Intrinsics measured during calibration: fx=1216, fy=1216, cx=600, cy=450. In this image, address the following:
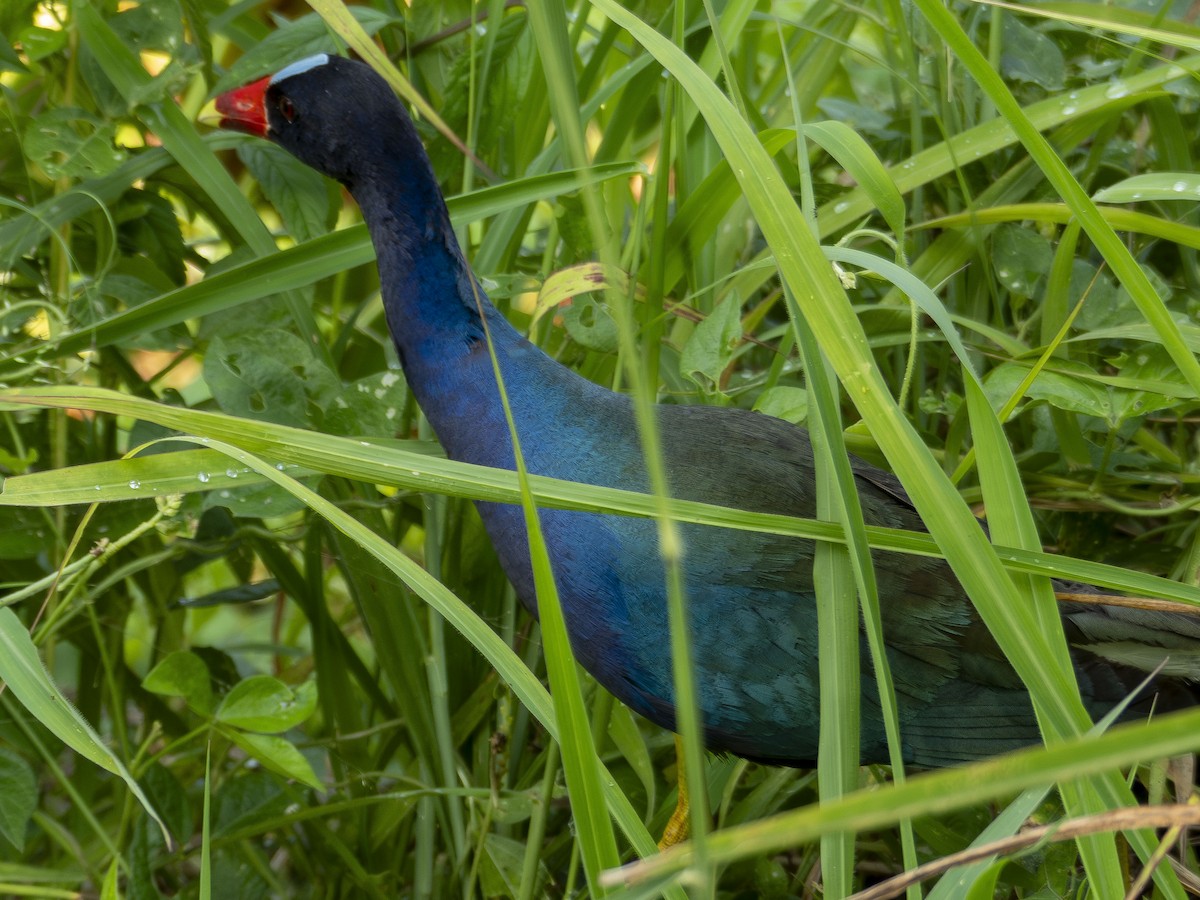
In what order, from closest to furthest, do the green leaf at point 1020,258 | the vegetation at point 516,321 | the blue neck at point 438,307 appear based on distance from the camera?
the vegetation at point 516,321 < the blue neck at point 438,307 < the green leaf at point 1020,258

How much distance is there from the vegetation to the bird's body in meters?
0.06

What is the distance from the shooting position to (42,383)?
1.35 meters

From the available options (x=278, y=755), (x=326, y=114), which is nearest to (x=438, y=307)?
(x=326, y=114)

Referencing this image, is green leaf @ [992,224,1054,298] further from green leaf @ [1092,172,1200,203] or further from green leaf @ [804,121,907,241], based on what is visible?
green leaf @ [804,121,907,241]

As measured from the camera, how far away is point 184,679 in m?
1.15

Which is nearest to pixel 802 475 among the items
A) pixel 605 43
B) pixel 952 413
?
pixel 952 413

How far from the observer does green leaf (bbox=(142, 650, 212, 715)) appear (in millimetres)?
1133

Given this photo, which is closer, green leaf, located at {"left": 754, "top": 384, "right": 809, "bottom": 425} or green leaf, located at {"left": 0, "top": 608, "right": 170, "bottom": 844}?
green leaf, located at {"left": 0, "top": 608, "right": 170, "bottom": 844}

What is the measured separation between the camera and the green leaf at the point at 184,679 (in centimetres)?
113

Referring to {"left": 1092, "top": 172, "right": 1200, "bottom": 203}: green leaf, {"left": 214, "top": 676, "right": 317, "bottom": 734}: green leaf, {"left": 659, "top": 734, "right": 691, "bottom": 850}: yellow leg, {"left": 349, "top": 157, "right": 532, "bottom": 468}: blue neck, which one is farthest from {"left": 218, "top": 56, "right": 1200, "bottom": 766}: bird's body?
{"left": 1092, "top": 172, "right": 1200, "bottom": 203}: green leaf

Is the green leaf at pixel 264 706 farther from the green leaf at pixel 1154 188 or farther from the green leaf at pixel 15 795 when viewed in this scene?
the green leaf at pixel 1154 188

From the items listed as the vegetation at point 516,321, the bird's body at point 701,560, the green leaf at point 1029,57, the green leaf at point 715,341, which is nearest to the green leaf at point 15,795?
the vegetation at point 516,321

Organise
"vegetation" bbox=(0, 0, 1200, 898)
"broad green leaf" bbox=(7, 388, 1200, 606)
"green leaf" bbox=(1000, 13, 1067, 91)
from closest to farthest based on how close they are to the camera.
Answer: "broad green leaf" bbox=(7, 388, 1200, 606) < "vegetation" bbox=(0, 0, 1200, 898) < "green leaf" bbox=(1000, 13, 1067, 91)

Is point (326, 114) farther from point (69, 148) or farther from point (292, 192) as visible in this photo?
point (69, 148)
